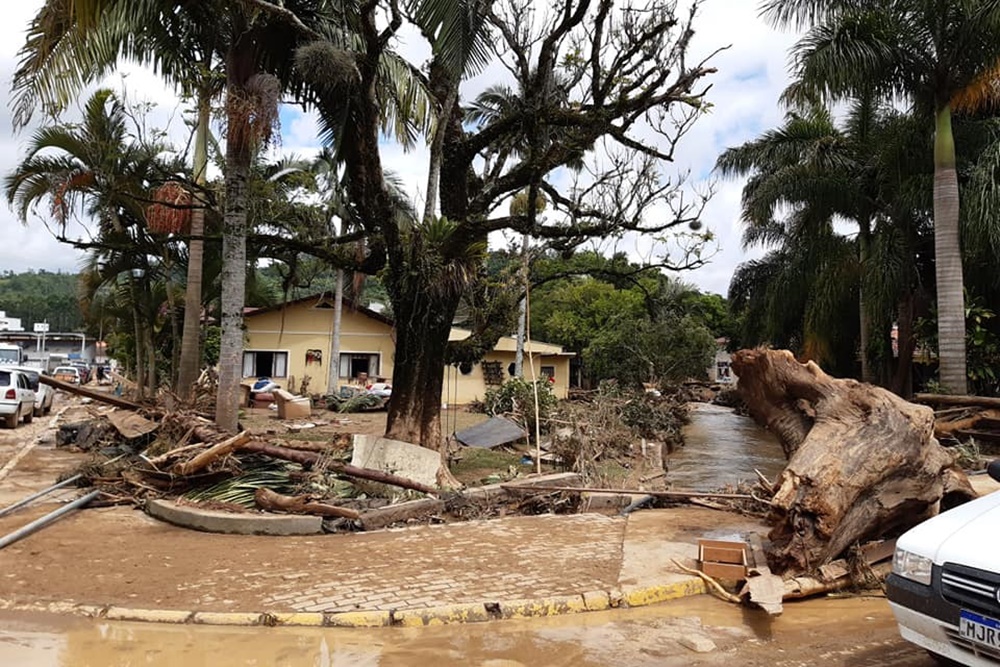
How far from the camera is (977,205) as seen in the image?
16203mm

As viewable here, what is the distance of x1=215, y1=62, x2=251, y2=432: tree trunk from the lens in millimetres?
11672

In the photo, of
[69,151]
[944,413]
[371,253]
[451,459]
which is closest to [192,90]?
[371,253]

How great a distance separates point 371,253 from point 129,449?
4810 mm

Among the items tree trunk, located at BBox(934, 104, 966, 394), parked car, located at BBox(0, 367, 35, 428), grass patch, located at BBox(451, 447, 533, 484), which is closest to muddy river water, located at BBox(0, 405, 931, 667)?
grass patch, located at BBox(451, 447, 533, 484)

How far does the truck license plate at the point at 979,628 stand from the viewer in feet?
12.1

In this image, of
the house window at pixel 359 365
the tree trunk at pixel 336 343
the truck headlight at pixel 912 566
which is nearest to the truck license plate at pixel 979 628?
the truck headlight at pixel 912 566

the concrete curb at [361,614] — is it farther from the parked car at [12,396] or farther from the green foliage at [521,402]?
the parked car at [12,396]

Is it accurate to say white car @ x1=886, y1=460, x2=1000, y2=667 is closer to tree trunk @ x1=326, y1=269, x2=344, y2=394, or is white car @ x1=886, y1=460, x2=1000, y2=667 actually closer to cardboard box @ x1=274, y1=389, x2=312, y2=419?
cardboard box @ x1=274, y1=389, x2=312, y2=419

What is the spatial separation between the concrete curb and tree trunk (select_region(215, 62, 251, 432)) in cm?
617

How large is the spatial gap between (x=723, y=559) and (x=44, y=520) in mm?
7146

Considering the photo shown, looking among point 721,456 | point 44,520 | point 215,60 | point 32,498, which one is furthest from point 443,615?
point 721,456

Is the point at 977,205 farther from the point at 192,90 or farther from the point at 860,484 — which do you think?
the point at 192,90

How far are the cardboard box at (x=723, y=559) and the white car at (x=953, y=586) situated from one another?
79.7 inches

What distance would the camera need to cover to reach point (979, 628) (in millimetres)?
3785
